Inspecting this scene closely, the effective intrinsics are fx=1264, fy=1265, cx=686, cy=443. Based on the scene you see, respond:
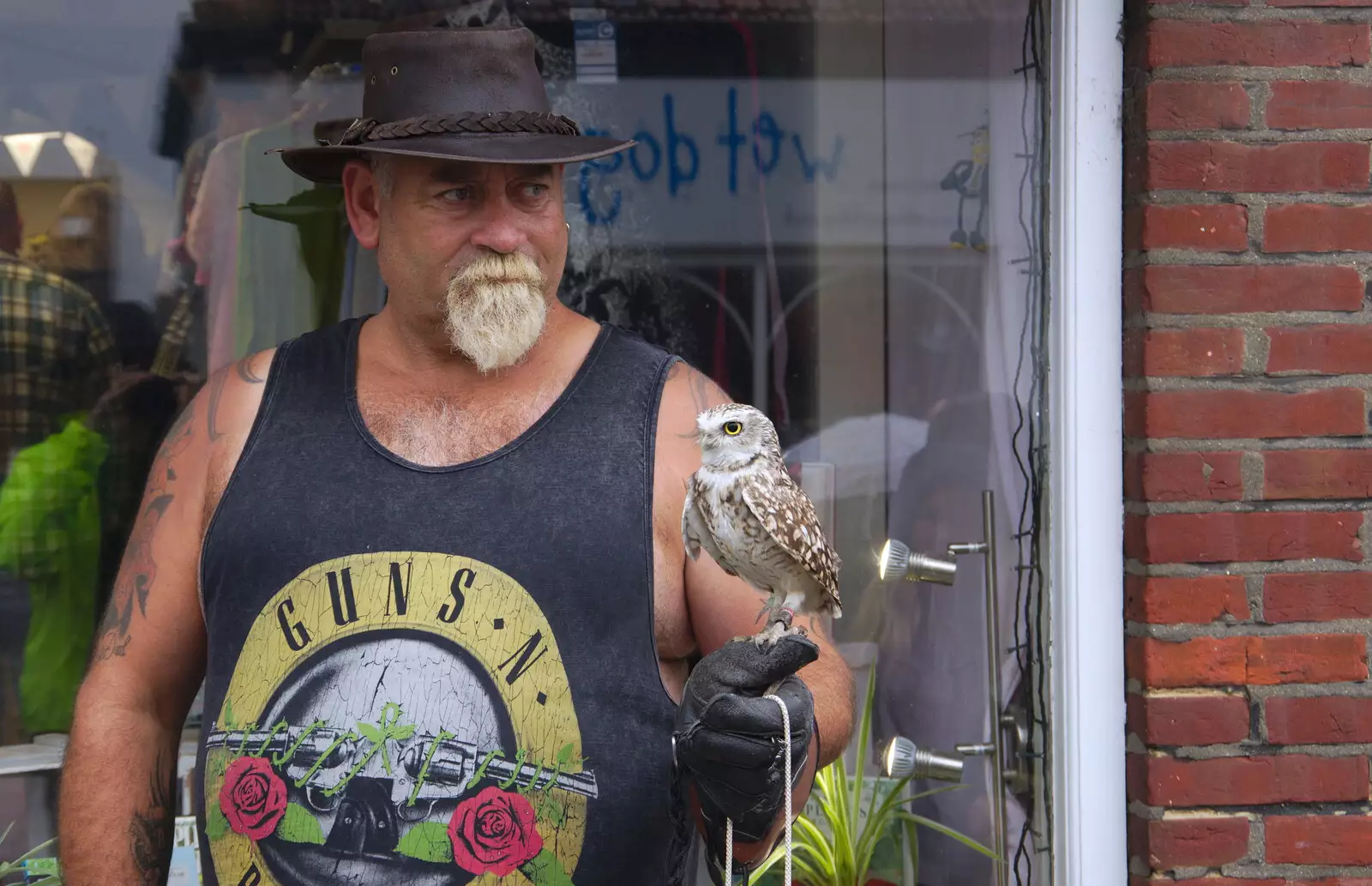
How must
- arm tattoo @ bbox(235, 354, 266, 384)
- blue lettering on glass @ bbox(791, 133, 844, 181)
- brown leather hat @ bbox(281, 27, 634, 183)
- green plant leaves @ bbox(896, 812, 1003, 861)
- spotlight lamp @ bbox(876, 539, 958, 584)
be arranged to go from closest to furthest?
1. brown leather hat @ bbox(281, 27, 634, 183)
2. arm tattoo @ bbox(235, 354, 266, 384)
3. spotlight lamp @ bbox(876, 539, 958, 584)
4. green plant leaves @ bbox(896, 812, 1003, 861)
5. blue lettering on glass @ bbox(791, 133, 844, 181)

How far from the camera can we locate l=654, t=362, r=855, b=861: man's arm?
2.22 meters

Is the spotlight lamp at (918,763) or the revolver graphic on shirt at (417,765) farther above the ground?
the revolver graphic on shirt at (417,765)

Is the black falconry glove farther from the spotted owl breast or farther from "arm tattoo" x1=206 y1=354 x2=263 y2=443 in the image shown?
"arm tattoo" x1=206 y1=354 x2=263 y2=443

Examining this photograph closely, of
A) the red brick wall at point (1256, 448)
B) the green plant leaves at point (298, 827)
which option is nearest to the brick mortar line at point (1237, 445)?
the red brick wall at point (1256, 448)

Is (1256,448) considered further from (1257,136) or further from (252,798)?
(252,798)

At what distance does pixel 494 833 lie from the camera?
84.4 inches

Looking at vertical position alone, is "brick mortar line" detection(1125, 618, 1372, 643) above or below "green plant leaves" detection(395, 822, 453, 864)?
above

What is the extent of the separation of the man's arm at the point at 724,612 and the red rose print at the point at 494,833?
370 millimetres

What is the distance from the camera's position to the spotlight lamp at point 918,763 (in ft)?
9.78

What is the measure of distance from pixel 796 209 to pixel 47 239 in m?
2.07

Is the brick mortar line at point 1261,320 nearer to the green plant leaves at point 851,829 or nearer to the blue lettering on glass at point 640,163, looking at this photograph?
the green plant leaves at point 851,829

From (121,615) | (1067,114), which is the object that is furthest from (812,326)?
(121,615)

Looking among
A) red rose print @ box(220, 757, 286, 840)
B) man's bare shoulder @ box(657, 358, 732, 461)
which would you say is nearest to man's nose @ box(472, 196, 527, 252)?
man's bare shoulder @ box(657, 358, 732, 461)

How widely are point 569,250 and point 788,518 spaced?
80.5 inches
